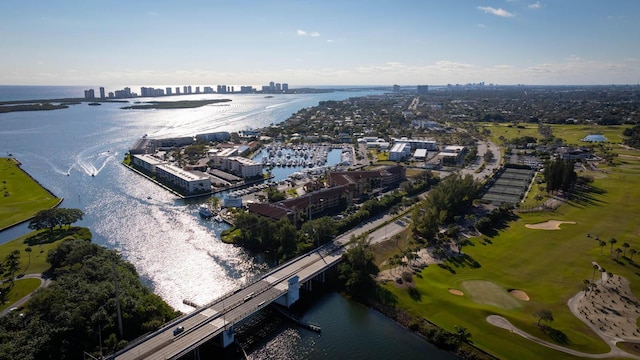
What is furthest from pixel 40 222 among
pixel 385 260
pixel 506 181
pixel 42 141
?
pixel 42 141

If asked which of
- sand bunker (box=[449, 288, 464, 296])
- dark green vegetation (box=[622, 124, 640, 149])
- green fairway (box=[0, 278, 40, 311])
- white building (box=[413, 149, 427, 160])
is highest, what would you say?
dark green vegetation (box=[622, 124, 640, 149])

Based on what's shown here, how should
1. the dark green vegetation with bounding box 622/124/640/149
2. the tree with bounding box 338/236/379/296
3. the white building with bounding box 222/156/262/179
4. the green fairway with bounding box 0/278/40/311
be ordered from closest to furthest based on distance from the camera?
1. the green fairway with bounding box 0/278/40/311
2. the tree with bounding box 338/236/379/296
3. the white building with bounding box 222/156/262/179
4. the dark green vegetation with bounding box 622/124/640/149

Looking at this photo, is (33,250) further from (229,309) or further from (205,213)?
(229,309)

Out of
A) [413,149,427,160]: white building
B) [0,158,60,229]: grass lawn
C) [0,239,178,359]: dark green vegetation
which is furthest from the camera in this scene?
[413,149,427,160]: white building

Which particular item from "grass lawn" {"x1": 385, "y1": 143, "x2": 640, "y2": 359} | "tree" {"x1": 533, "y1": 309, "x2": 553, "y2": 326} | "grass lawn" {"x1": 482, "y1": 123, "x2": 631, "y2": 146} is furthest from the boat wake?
"grass lawn" {"x1": 482, "y1": 123, "x2": 631, "y2": 146}

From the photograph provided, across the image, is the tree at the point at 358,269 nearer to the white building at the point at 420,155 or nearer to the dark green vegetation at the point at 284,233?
the dark green vegetation at the point at 284,233

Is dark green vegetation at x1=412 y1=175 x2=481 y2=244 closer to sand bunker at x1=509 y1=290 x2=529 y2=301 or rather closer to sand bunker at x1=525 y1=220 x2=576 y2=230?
sand bunker at x1=525 y1=220 x2=576 y2=230

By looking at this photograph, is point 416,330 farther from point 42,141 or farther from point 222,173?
point 42,141

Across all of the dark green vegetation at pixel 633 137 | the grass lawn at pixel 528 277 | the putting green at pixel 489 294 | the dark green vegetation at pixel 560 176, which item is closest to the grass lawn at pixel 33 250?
the grass lawn at pixel 528 277
